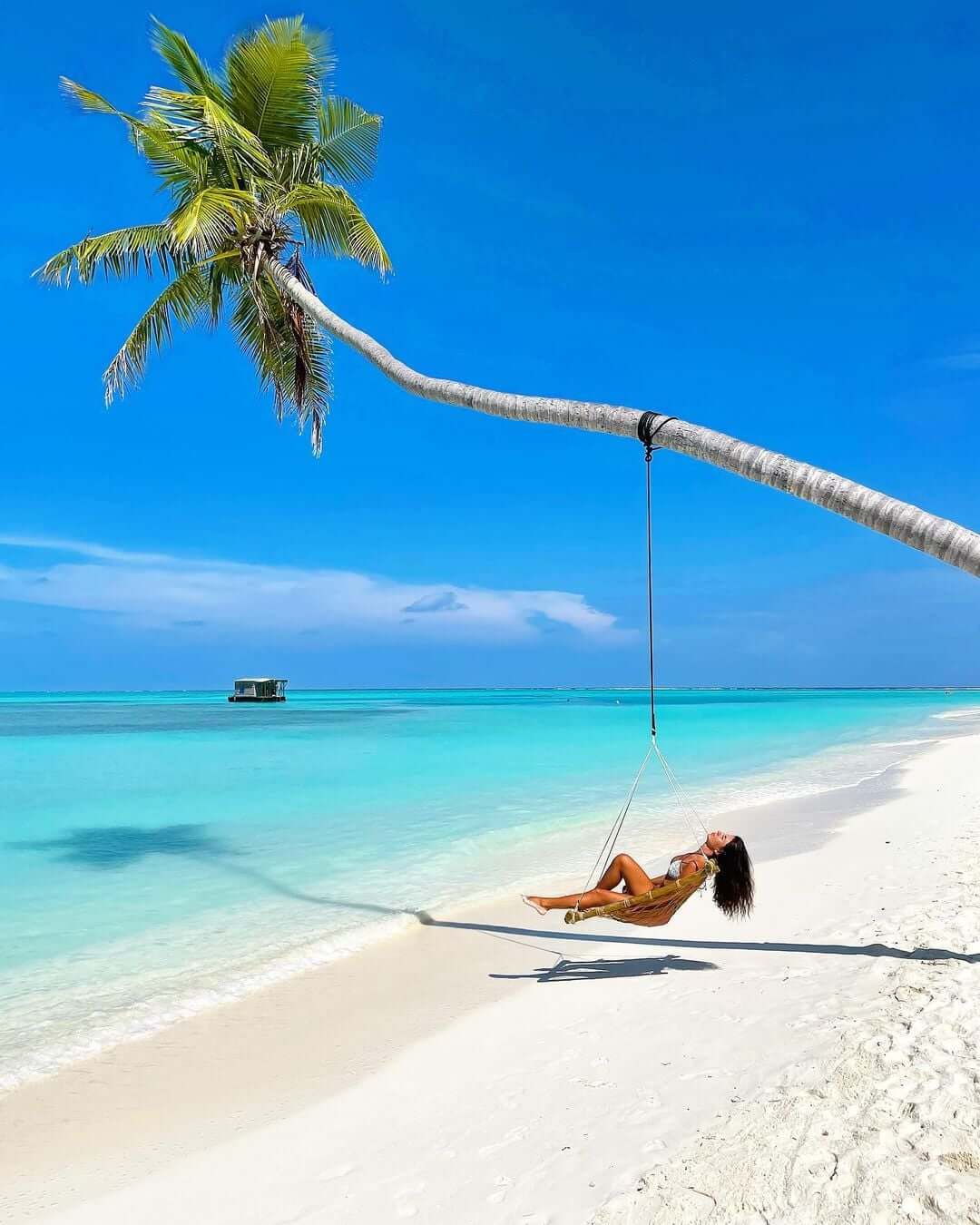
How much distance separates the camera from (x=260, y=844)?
980 centimetres

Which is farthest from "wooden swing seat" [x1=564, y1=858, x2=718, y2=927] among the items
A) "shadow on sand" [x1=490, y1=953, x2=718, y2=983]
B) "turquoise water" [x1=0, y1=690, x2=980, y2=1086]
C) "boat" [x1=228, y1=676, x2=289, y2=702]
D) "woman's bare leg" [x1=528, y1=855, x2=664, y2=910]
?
"boat" [x1=228, y1=676, x2=289, y2=702]

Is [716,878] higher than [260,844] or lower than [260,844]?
higher

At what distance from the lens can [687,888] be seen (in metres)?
4.21

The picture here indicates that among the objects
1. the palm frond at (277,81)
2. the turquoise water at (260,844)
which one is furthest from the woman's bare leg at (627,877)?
the palm frond at (277,81)

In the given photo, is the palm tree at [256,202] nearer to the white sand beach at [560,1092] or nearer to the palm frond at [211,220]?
the palm frond at [211,220]

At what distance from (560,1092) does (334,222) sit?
850 centimetres

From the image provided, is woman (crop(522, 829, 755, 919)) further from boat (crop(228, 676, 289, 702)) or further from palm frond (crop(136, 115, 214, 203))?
boat (crop(228, 676, 289, 702))

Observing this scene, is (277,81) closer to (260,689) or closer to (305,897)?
(305,897)

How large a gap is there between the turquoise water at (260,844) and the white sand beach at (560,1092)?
0.79 metres

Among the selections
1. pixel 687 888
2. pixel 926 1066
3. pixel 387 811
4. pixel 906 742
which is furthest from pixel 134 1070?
pixel 906 742

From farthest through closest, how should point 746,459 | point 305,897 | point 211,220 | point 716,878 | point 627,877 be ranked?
point 211,220, point 305,897, point 627,877, point 716,878, point 746,459

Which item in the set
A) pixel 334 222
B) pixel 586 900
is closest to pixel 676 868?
pixel 586 900

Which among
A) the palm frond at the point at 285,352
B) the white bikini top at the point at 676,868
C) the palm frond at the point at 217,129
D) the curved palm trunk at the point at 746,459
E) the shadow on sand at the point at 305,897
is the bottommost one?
the shadow on sand at the point at 305,897

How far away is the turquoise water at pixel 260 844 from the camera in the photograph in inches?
204
